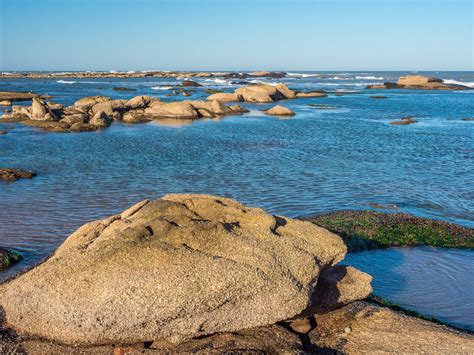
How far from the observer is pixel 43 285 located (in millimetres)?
8719

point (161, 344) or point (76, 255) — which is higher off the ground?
point (76, 255)

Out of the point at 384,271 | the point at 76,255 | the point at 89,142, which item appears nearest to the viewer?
the point at 76,255

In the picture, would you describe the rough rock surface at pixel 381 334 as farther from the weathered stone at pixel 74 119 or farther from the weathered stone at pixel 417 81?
the weathered stone at pixel 417 81

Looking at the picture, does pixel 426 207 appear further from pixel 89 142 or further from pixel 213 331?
pixel 89 142

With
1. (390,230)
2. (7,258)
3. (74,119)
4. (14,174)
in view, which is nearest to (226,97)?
(74,119)

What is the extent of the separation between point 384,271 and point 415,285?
3.72 feet

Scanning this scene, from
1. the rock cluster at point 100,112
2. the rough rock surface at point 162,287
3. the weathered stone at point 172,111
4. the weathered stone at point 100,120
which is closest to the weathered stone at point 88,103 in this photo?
the rock cluster at point 100,112

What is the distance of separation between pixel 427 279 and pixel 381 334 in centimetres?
500


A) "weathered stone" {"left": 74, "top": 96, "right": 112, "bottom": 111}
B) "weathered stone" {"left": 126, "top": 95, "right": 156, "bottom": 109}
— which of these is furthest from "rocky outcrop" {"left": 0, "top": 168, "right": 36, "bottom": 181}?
"weathered stone" {"left": 126, "top": 95, "right": 156, "bottom": 109}

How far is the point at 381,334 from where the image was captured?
32.2 feet

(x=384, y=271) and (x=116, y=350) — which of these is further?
(x=384, y=271)

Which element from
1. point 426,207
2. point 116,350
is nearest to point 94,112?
point 426,207

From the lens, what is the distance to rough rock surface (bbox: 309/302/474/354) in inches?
366

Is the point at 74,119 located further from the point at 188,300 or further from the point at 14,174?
the point at 188,300
